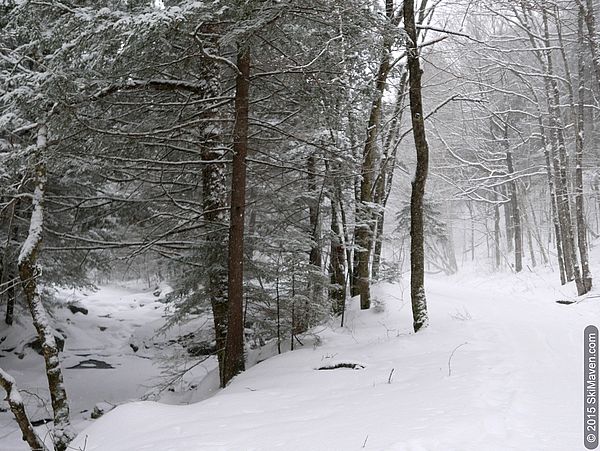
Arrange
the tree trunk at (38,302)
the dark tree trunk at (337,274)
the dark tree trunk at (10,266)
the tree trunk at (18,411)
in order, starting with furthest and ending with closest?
the dark tree trunk at (337,274), the dark tree trunk at (10,266), the tree trunk at (38,302), the tree trunk at (18,411)

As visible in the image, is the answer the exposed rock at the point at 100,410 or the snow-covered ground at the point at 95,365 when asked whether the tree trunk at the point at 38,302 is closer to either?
the snow-covered ground at the point at 95,365

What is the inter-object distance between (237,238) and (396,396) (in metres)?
3.73

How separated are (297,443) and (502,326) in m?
6.31

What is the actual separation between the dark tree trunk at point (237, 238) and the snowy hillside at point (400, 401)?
0.48 meters

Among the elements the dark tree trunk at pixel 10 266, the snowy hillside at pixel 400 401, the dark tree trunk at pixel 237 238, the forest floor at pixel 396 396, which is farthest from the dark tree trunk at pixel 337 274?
the dark tree trunk at pixel 10 266

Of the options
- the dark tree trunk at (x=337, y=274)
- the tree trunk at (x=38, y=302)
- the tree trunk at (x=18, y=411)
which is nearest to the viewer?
the tree trunk at (x=18, y=411)

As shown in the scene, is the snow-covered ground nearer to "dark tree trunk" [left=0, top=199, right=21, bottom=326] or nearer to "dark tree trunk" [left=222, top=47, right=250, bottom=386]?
"dark tree trunk" [left=0, top=199, right=21, bottom=326]

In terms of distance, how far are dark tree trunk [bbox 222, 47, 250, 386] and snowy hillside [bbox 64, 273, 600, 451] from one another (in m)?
0.48

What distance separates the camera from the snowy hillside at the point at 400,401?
3445 mm

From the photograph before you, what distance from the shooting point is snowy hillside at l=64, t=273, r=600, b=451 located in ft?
11.3

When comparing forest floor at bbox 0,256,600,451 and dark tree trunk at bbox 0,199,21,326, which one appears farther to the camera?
dark tree trunk at bbox 0,199,21,326

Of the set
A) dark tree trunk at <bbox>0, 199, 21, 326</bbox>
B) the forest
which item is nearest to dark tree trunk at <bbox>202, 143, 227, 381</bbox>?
the forest

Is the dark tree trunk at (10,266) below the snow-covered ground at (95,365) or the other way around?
the other way around

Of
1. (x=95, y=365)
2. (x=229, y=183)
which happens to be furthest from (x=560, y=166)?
(x=95, y=365)
